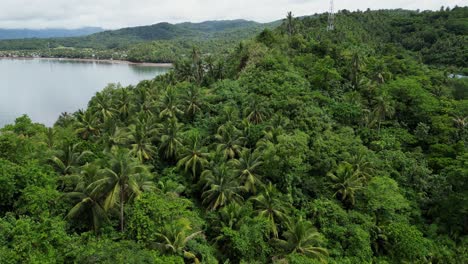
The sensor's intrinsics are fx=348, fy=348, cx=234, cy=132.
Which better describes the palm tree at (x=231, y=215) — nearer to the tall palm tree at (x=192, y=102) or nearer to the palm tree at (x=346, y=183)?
the palm tree at (x=346, y=183)

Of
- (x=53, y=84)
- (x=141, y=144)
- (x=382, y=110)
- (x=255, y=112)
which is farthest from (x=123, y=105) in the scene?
(x=53, y=84)

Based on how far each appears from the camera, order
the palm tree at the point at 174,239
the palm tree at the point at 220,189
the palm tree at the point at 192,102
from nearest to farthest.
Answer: the palm tree at the point at 174,239
the palm tree at the point at 220,189
the palm tree at the point at 192,102

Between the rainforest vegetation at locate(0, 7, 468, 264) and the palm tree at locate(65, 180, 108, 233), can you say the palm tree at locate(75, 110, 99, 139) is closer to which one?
the rainforest vegetation at locate(0, 7, 468, 264)

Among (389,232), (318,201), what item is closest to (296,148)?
(318,201)

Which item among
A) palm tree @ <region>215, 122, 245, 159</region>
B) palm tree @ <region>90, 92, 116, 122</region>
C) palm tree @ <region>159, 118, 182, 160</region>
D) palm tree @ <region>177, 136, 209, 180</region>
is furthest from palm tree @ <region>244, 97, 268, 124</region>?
palm tree @ <region>90, 92, 116, 122</region>

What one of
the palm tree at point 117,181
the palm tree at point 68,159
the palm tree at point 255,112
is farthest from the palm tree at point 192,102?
the palm tree at point 117,181

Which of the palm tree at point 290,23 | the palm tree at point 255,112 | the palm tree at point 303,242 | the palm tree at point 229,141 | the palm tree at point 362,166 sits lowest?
the palm tree at point 303,242

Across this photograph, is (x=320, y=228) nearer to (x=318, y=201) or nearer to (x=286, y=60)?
(x=318, y=201)
